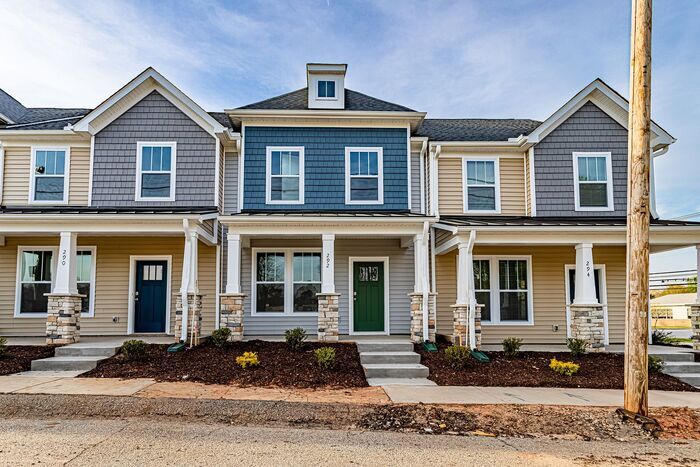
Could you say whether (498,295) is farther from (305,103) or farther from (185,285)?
(185,285)

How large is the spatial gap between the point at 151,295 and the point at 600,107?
42.3 ft

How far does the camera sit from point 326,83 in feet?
45.1

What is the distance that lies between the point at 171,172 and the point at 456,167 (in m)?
7.48

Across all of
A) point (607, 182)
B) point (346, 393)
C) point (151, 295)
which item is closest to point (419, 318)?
point (346, 393)

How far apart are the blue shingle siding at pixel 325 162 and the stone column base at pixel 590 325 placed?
484 cm

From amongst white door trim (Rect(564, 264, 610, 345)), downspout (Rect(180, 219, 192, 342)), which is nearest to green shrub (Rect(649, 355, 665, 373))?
white door trim (Rect(564, 264, 610, 345))

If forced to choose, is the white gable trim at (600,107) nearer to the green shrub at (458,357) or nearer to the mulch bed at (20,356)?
the green shrub at (458,357)

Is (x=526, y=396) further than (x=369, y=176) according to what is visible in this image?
No

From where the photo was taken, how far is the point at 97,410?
6.84 metres

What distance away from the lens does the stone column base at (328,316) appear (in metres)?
11.2

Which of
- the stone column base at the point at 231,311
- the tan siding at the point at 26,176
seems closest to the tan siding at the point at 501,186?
the stone column base at the point at 231,311

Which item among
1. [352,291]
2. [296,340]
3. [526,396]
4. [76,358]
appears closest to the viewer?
[526,396]

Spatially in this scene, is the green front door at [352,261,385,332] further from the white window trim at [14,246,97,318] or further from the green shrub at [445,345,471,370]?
the white window trim at [14,246,97,318]

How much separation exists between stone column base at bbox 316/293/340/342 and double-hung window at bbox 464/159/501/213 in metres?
4.75
